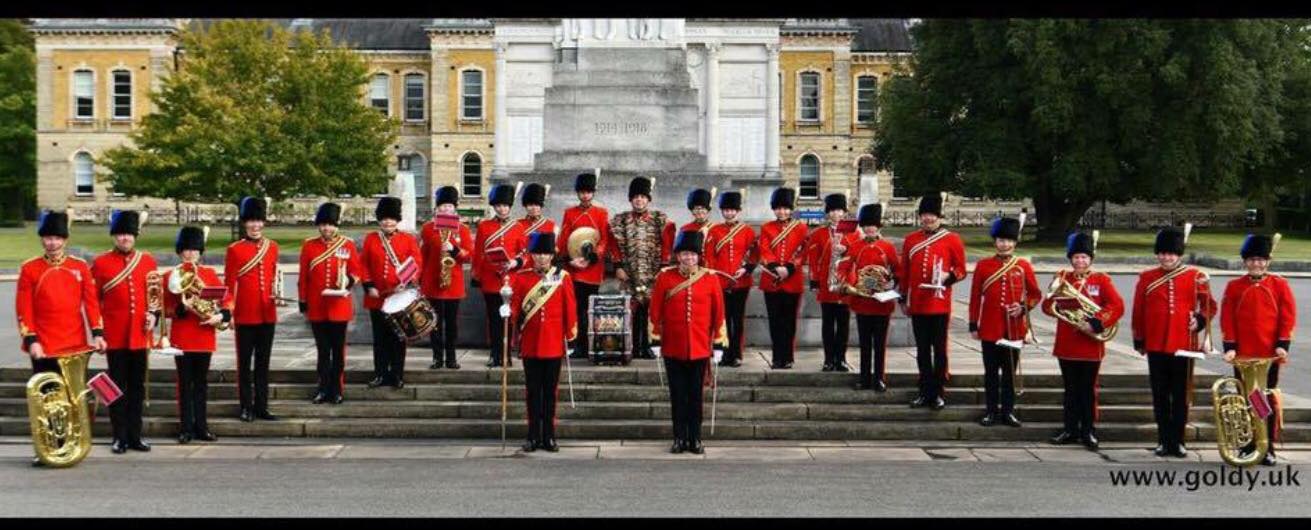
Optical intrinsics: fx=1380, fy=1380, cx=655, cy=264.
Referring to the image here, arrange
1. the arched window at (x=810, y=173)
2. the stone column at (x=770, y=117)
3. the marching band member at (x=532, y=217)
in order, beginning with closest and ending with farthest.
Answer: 1. the marching band member at (x=532, y=217)
2. the stone column at (x=770, y=117)
3. the arched window at (x=810, y=173)

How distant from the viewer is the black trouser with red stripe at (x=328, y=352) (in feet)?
43.6

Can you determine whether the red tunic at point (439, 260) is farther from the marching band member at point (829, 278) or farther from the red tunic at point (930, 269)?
the red tunic at point (930, 269)

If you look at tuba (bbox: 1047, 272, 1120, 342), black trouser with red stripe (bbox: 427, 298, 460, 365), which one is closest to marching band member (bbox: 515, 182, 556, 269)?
black trouser with red stripe (bbox: 427, 298, 460, 365)

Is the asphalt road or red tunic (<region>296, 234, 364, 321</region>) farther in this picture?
red tunic (<region>296, 234, 364, 321</region>)

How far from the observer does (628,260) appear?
14.6m

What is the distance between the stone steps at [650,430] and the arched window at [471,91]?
200 ft

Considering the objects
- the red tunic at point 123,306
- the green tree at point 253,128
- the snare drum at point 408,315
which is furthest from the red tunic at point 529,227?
the green tree at point 253,128

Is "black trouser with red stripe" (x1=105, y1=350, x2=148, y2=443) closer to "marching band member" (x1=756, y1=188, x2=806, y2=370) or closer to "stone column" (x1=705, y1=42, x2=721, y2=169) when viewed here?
"marching band member" (x1=756, y1=188, x2=806, y2=370)

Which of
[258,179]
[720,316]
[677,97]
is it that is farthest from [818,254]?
[258,179]

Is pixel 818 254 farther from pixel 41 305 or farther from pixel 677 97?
pixel 41 305

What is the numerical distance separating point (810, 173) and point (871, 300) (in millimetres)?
60579

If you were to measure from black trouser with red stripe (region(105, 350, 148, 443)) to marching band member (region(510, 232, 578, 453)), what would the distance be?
3.39m

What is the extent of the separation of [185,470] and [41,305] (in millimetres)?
1928

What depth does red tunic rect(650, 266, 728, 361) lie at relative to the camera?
12.0 meters
